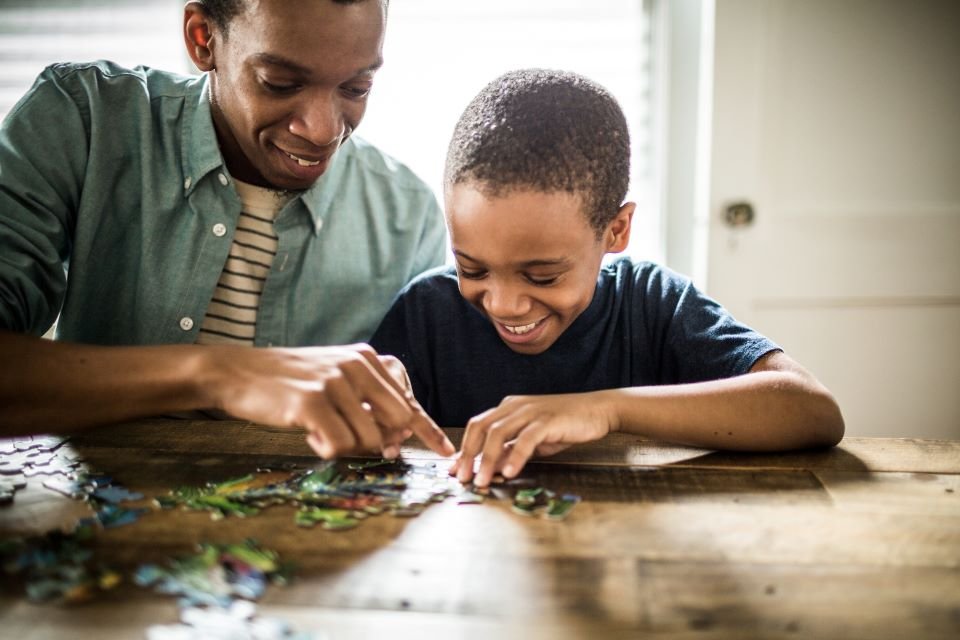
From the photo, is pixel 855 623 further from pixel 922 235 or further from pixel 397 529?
pixel 922 235

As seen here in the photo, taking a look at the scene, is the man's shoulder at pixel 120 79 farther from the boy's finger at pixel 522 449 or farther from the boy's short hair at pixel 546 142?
the boy's finger at pixel 522 449

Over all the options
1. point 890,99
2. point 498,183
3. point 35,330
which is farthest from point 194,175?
point 890,99

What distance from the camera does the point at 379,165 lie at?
2146mm

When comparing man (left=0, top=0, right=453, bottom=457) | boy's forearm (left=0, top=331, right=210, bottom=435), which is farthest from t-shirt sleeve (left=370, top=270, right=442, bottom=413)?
boy's forearm (left=0, top=331, right=210, bottom=435)

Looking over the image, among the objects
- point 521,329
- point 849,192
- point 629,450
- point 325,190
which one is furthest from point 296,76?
point 849,192

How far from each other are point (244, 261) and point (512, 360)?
658 millimetres

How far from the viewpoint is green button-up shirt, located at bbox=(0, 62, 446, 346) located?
5.48 ft

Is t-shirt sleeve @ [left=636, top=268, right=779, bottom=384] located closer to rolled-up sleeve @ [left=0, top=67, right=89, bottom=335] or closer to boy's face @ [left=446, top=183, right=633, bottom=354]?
boy's face @ [left=446, top=183, right=633, bottom=354]

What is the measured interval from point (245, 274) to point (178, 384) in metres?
0.68

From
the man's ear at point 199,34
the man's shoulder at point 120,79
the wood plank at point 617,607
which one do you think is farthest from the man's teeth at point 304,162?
the wood plank at point 617,607

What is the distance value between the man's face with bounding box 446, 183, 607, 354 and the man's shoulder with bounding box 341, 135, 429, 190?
25.9 inches

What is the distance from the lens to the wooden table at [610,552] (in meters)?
0.82

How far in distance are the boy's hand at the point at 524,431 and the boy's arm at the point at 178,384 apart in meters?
0.06

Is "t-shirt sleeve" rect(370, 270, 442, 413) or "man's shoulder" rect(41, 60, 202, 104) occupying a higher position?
"man's shoulder" rect(41, 60, 202, 104)
